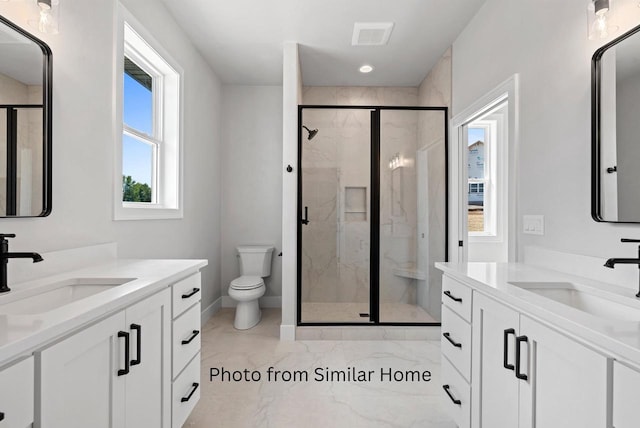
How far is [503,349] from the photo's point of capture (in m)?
1.15

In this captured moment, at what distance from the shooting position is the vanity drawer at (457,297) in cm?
144

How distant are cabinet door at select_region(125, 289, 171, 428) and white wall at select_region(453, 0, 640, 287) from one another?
1.79 metres

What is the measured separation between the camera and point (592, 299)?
122 cm

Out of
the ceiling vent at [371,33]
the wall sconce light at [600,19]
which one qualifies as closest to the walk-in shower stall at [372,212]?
the ceiling vent at [371,33]

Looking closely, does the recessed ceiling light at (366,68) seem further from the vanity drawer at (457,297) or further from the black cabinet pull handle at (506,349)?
the black cabinet pull handle at (506,349)

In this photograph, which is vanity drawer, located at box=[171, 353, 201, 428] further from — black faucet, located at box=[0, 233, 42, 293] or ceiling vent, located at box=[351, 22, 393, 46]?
ceiling vent, located at box=[351, 22, 393, 46]

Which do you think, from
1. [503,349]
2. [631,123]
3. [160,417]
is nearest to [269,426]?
[160,417]

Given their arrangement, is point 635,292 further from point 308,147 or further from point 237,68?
point 237,68

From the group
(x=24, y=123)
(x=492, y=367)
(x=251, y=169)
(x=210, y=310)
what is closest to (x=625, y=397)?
(x=492, y=367)

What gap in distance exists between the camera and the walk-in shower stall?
3.06 meters

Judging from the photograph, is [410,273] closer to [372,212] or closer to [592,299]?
[372,212]

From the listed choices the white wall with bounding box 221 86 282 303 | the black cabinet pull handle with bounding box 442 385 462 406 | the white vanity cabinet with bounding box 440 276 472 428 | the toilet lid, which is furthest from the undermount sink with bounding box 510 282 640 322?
the white wall with bounding box 221 86 282 303

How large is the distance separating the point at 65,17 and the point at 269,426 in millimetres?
2187

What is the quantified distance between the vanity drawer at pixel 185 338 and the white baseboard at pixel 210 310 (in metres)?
1.65
